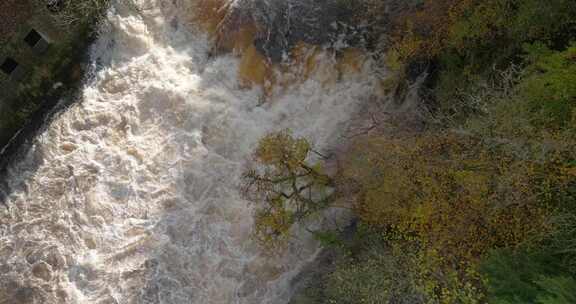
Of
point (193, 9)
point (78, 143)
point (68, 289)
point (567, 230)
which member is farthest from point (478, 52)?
point (68, 289)

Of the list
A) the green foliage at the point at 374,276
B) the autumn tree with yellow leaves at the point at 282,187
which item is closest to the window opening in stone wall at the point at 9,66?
the autumn tree with yellow leaves at the point at 282,187

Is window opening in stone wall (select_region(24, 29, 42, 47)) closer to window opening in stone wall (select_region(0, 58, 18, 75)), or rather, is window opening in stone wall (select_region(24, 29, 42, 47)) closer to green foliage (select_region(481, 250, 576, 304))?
window opening in stone wall (select_region(0, 58, 18, 75))

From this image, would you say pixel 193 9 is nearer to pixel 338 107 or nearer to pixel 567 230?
pixel 338 107

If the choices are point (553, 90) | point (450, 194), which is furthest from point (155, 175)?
point (553, 90)

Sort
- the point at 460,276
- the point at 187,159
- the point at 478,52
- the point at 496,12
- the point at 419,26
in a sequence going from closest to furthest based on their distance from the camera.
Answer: the point at 460,276, the point at 496,12, the point at 478,52, the point at 419,26, the point at 187,159

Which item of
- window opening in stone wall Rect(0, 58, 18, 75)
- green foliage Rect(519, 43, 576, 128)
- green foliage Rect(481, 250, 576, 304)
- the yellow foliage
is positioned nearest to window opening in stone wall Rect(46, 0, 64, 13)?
window opening in stone wall Rect(0, 58, 18, 75)

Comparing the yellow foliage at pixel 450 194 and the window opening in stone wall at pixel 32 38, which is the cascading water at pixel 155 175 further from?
the yellow foliage at pixel 450 194

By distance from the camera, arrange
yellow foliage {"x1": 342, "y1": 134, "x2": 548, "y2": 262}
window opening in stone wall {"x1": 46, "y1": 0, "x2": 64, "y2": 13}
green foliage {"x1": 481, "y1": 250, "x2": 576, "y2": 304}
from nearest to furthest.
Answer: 1. green foliage {"x1": 481, "y1": 250, "x2": 576, "y2": 304}
2. yellow foliage {"x1": 342, "y1": 134, "x2": 548, "y2": 262}
3. window opening in stone wall {"x1": 46, "y1": 0, "x2": 64, "y2": 13}
